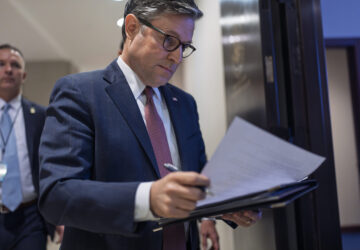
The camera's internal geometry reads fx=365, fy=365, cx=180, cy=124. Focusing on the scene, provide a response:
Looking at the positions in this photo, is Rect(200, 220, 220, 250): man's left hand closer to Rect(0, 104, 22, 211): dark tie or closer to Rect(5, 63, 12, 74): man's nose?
Rect(0, 104, 22, 211): dark tie

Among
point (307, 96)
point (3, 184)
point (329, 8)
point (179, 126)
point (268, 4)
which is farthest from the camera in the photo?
point (329, 8)

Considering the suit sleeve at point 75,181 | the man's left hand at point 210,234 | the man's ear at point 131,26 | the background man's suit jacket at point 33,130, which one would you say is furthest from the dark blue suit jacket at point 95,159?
the background man's suit jacket at point 33,130

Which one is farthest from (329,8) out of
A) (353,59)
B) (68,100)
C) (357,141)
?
(68,100)

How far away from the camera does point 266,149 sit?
2.10 ft

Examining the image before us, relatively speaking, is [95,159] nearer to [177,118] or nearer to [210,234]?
[177,118]

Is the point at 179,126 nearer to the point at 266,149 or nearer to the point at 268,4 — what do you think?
the point at 266,149

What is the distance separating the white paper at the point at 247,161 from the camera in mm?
623

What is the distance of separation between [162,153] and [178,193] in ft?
1.30

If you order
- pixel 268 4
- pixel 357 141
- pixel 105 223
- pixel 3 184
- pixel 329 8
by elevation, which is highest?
pixel 329 8

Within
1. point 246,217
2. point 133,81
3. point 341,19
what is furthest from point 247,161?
point 341,19

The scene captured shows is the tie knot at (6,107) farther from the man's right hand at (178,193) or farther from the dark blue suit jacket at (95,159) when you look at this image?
the man's right hand at (178,193)

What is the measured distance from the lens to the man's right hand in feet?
2.08

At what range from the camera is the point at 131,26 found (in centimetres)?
114

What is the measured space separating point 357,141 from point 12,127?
381 cm
